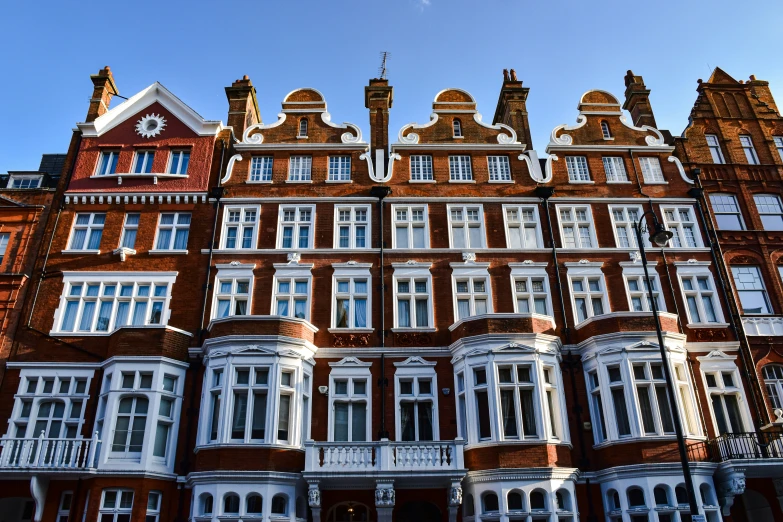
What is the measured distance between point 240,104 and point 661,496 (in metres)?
24.2

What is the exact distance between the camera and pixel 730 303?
23859mm

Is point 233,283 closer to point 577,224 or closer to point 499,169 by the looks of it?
point 499,169

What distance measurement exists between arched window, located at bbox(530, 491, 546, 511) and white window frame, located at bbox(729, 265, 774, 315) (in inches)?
471

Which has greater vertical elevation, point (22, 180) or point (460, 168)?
point (460, 168)

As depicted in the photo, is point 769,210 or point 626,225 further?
point 769,210

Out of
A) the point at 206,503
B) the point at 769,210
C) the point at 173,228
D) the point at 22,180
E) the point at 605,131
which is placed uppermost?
the point at 605,131

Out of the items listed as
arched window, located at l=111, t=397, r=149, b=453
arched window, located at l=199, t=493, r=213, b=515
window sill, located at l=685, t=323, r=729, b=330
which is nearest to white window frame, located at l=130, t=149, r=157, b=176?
arched window, located at l=111, t=397, r=149, b=453

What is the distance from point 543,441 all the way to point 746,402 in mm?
8667

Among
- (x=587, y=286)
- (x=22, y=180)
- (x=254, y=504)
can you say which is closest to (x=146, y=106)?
(x=22, y=180)

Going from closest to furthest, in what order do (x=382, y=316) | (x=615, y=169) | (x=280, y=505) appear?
(x=280, y=505) → (x=382, y=316) → (x=615, y=169)

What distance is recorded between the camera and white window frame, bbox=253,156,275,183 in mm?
26516

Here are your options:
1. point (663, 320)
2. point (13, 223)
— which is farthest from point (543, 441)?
point (13, 223)

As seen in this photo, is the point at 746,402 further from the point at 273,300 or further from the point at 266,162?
the point at 266,162

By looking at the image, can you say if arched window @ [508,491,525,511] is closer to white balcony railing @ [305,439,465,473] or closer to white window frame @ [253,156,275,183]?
white balcony railing @ [305,439,465,473]
